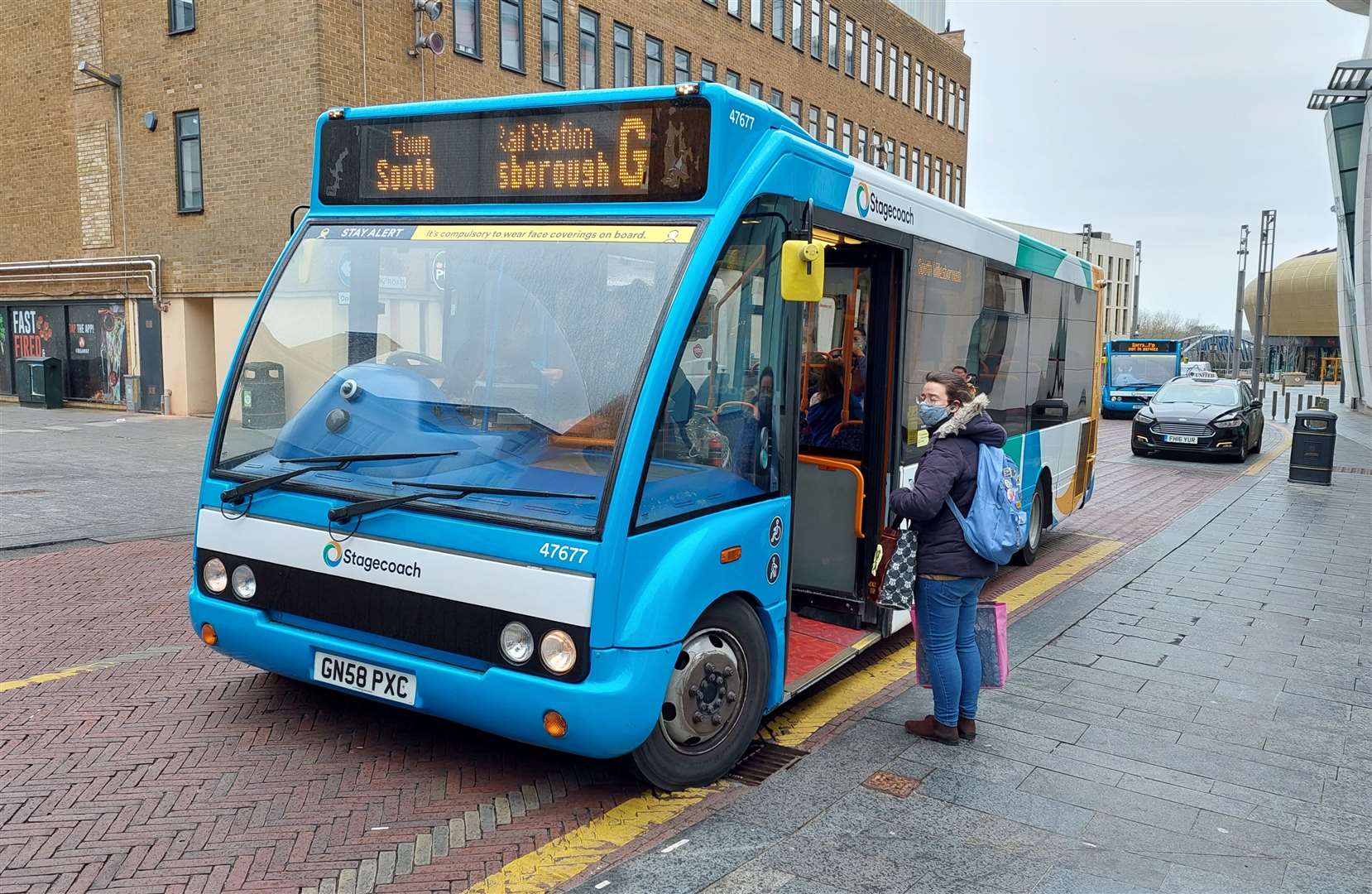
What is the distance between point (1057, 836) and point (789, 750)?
1.22 metres

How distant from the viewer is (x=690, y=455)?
409 cm

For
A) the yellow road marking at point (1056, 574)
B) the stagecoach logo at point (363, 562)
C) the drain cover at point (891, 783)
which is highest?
the stagecoach logo at point (363, 562)

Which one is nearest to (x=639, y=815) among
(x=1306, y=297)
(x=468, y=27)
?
(x=468, y=27)

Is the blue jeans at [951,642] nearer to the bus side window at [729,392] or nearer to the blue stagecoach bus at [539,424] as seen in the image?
the blue stagecoach bus at [539,424]

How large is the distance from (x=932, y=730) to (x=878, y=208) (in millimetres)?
2610

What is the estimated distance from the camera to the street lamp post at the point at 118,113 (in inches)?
871

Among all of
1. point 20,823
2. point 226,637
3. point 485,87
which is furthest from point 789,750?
point 485,87

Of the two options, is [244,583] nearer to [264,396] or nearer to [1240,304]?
[264,396]

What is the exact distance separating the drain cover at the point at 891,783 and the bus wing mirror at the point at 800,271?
79.4 inches

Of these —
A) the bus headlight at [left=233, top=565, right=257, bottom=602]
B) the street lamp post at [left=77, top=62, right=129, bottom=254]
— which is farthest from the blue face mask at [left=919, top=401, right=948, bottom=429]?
the street lamp post at [left=77, top=62, right=129, bottom=254]

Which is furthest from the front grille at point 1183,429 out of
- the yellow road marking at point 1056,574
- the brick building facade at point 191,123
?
the brick building facade at point 191,123

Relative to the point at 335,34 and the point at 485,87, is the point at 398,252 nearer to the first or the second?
the point at 335,34

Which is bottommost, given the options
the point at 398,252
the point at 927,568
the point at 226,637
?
the point at 226,637

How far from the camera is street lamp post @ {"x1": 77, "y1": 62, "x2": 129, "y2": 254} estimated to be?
22.1m
